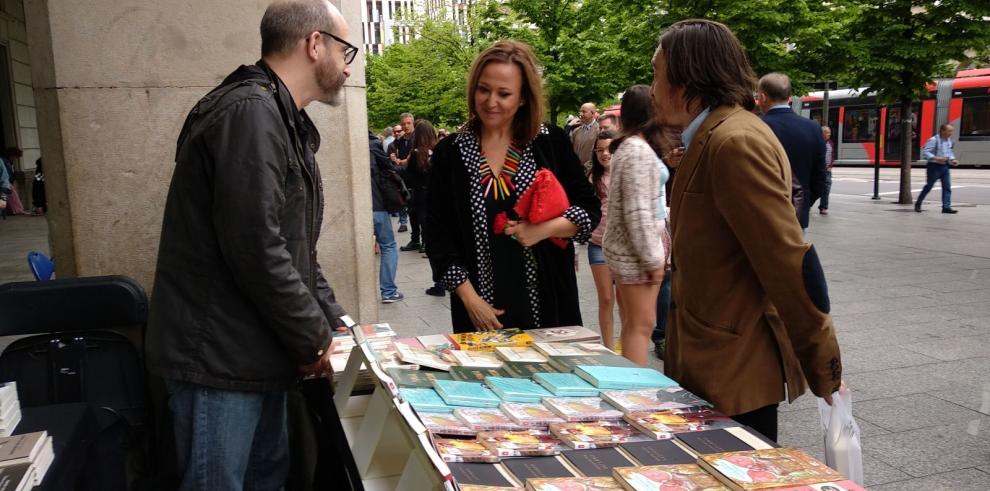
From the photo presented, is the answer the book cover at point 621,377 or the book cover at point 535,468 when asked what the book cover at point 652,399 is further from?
the book cover at point 535,468

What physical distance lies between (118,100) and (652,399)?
3.17 metres

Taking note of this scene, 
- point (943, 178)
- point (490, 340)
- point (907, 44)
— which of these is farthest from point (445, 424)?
point (907, 44)

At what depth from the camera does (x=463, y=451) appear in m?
1.73

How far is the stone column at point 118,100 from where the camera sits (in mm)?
3746

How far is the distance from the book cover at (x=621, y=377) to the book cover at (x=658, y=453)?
1.24 feet

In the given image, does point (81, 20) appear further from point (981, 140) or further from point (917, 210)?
point (981, 140)

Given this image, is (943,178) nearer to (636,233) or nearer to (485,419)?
(636,233)

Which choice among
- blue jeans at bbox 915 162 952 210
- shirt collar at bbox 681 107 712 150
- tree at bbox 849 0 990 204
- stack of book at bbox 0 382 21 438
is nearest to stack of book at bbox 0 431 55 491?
stack of book at bbox 0 382 21 438

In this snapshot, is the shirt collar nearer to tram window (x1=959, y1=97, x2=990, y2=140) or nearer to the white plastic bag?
the white plastic bag

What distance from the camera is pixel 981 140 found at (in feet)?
86.3

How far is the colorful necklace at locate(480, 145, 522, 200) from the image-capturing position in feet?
9.89

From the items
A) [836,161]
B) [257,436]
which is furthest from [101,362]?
[836,161]

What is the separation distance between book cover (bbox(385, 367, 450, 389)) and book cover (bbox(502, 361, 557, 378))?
0.20 m

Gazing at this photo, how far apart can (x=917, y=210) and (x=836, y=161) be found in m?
17.1
